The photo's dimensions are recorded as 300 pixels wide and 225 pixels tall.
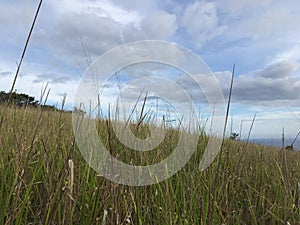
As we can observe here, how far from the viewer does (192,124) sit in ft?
8.80

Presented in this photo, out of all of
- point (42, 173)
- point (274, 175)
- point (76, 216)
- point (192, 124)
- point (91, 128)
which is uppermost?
point (192, 124)

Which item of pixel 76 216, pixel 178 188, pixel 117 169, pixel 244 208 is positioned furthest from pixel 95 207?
pixel 244 208

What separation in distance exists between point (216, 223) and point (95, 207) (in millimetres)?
568

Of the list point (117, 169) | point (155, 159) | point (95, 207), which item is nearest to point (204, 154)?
point (155, 159)

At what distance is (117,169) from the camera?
62.8 inches

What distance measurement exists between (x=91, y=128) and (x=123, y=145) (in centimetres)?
37

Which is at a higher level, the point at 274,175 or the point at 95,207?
the point at 274,175

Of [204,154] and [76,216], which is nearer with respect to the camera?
[76,216]

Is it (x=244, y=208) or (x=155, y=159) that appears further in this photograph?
(x=155, y=159)

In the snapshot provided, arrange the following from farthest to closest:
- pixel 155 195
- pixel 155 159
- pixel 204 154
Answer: pixel 204 154 → pixel 155 159 → pixel 155 195

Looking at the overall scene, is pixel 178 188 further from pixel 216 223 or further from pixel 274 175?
pixel 274 175

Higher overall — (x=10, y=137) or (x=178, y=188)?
(x=10, y=137)

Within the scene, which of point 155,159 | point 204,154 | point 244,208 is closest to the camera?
point 244,208

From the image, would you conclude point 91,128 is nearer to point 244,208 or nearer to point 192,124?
point 192,124
